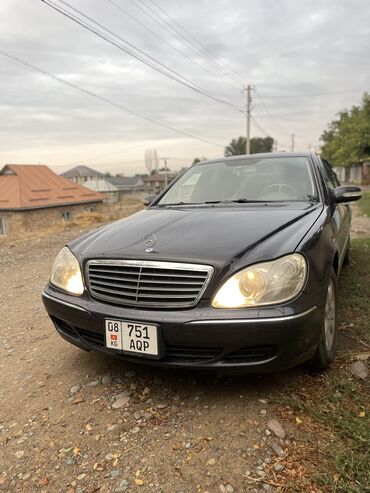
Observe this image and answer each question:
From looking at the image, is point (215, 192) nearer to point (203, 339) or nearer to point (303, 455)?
point (203, 339)

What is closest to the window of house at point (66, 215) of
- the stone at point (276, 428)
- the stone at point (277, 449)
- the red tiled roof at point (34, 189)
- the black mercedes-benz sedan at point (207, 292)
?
the red tiled roof at point (34, 189)

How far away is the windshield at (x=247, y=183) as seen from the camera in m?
3.29

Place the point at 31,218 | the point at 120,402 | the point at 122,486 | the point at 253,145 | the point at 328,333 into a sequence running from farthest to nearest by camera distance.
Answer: the point at 253,145, the point at 31,218, the point at 328,333, the point at 120,402, the point at 122,486

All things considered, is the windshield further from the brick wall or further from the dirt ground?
the brick wall

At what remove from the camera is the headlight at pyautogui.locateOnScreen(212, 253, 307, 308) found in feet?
6.61

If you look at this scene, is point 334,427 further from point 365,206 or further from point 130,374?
point 365,206

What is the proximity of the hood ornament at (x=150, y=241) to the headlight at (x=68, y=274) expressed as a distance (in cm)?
46

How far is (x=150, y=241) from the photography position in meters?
2.38

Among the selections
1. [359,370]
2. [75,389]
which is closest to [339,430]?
[359,370]

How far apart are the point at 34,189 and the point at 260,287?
127ft

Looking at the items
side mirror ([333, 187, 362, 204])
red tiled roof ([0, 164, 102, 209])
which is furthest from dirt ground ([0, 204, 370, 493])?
red tiled roof ([0, 164, 102, 209])

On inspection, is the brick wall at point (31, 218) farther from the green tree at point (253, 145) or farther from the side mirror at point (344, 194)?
the green tree at point (253, 145)

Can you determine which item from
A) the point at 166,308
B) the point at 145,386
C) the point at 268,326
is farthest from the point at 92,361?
the point at 268,326

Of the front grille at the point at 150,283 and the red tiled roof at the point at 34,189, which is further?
the red tiled roof at the point at 34,189
